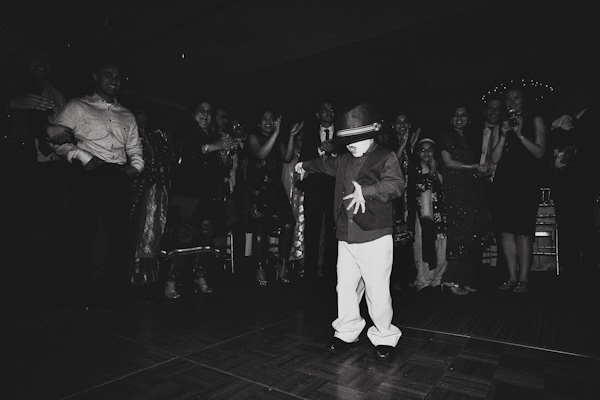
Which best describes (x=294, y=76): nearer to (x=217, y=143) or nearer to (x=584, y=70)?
(x=217, y=143)

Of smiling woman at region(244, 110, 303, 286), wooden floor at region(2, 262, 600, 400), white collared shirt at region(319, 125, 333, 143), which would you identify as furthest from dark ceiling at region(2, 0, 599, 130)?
wooden floor at region(2, 262, 600, 400)

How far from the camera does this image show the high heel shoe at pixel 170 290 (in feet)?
10.5

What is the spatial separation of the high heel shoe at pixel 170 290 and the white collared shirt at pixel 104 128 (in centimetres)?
102

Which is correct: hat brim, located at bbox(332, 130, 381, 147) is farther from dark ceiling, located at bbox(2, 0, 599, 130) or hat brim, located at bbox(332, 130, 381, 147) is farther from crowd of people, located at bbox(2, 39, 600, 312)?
dark ceiling, located at bbox(2, 0, 599, 130)

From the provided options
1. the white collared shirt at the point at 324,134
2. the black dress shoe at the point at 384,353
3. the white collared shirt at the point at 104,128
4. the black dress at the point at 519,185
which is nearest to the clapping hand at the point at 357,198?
the black dress shoe at the point at 384,353

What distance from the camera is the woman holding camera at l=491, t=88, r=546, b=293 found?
3340 mm

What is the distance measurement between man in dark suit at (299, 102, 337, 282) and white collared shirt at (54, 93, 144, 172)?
1526 millimetres

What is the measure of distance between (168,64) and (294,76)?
2.42m

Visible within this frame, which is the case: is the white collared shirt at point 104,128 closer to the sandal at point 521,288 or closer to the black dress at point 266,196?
the black dress at point 266,196

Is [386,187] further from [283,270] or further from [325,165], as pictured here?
[283,270]

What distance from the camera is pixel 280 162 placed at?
3.83 metres

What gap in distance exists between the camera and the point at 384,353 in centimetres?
185

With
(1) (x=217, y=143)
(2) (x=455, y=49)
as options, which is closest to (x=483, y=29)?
(2) (x=455, y=49)

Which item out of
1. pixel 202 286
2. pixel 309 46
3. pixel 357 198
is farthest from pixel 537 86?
pixel 202 286
